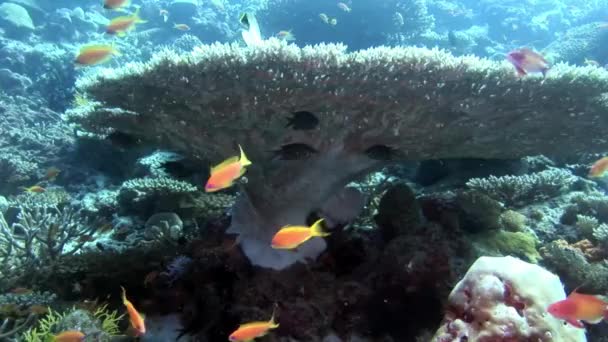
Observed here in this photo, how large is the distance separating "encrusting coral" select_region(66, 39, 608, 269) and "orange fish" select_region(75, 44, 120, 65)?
97 cm

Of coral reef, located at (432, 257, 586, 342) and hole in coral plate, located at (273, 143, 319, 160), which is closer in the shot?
coral reef, located at (432, 257, 586, 342)

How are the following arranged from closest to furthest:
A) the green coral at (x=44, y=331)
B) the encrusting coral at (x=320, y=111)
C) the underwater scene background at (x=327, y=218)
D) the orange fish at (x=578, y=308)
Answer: the orange fish at (x=578, y=308)
the green coral at (x=44, y=331)
the underwater scene background at (x=327, y=218)
the encrusting coral at (x=320, y=111)

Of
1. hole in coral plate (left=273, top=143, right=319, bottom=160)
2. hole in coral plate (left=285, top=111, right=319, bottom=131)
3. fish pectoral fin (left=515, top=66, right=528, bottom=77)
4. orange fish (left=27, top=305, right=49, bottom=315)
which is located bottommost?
orange fish (left=27, top=305, right=49, bottom=315)

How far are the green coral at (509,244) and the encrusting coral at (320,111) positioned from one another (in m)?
1.06

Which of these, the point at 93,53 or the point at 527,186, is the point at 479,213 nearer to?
the point at 527,186

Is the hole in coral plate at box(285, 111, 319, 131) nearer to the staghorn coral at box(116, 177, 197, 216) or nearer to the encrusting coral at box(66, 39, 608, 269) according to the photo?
the encrusting coral at box(66, 39, 608, 269)

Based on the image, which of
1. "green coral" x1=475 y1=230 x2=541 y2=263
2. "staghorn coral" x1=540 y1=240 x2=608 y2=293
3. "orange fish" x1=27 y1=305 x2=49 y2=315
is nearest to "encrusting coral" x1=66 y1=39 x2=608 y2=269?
"green coral" x1=475 y1=230 x2=541 y2=263

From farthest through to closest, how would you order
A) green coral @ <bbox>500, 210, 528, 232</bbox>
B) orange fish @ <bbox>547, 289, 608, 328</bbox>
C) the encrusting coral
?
green coral @ <bbox>500, 210, 528, 232</bbox>, the encrusting coral, orange fish @ <bbox>547, 289, 608, 328</bbox>

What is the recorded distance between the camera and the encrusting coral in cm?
362

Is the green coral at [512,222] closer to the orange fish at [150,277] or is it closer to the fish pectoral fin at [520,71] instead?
the fish pectoral fin at [520,71]

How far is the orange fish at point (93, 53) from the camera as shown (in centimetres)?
566

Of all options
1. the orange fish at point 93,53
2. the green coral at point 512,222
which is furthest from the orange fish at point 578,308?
the orange fish at point 93,53

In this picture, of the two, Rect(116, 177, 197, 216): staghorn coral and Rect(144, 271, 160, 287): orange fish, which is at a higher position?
Rect(116, 177, 197, 216): staghorn coral

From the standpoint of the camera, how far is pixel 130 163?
33.5 ft
